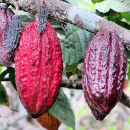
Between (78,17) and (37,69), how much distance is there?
246mm

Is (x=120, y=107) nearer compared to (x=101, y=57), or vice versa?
(x=101, y=57)

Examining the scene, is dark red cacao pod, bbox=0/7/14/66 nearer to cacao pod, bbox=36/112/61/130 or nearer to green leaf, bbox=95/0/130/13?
green leaf, bbox=95/0/130/13

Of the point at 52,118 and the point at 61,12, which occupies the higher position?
the point at 61,12

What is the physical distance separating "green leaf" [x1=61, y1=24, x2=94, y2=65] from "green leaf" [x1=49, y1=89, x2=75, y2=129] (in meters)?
0.33

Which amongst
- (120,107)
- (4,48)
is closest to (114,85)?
(4,48)

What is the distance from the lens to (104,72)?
94 centimetres

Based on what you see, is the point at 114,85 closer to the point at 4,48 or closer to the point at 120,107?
the point at 4,48

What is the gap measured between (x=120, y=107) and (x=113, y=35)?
4146mm

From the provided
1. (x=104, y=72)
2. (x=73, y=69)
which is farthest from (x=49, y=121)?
(x=104, y=72)

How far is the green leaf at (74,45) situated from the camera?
1281 mm

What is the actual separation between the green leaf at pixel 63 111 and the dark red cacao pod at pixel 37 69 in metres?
0.51

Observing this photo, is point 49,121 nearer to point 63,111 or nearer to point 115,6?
point 63,111

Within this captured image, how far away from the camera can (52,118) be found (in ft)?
5.56

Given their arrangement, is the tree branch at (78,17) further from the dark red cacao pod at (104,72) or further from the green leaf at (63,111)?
the green leaf at (63,111)
